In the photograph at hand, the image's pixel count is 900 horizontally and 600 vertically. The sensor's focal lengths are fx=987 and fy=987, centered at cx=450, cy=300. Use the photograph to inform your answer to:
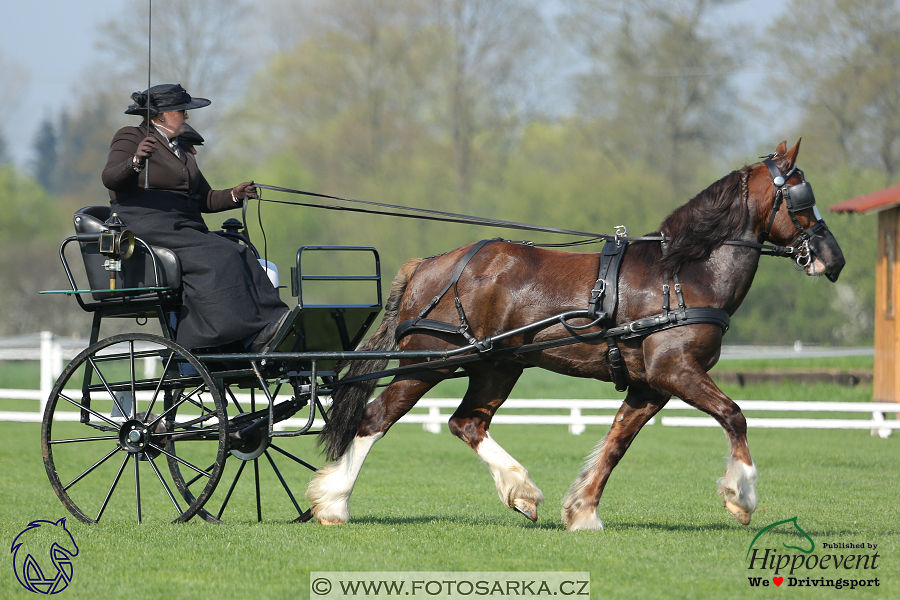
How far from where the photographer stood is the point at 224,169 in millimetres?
28438

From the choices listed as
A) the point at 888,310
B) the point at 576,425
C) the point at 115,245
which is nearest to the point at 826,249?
the point at 115,245

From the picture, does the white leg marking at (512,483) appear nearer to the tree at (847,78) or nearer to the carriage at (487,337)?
the carriage at (487,337)

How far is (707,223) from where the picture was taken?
5602 millimetres

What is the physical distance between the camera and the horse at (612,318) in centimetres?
542

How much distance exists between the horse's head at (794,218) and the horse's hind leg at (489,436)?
1.78 metres

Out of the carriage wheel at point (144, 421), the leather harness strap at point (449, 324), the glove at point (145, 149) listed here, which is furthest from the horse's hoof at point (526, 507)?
the glove at point (145, 149)

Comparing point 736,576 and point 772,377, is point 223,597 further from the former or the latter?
point 772,377

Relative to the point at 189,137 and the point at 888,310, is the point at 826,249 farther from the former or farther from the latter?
the point at 888,310

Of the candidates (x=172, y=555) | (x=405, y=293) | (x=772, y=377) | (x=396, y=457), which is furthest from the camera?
(x=772, y=377)

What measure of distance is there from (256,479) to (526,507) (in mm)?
1744

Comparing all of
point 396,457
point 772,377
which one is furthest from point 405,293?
point 772,377

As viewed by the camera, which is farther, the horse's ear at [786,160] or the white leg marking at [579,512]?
→ the white leg marking at [579,512]

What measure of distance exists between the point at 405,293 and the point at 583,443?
22.1 feet

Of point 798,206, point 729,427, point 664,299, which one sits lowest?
point 729,427
